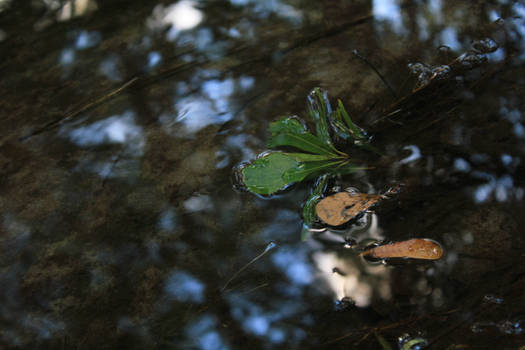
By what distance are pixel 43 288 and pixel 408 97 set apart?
4.31ft

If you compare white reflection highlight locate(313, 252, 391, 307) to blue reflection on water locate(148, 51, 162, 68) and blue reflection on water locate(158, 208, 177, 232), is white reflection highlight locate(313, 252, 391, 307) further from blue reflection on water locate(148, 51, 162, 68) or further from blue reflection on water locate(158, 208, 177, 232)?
blue reflection on water locate(148, 51, 162, 68)

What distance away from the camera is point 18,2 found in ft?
6.83

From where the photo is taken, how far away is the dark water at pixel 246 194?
3.38 ft

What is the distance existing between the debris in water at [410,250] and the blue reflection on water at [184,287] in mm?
458

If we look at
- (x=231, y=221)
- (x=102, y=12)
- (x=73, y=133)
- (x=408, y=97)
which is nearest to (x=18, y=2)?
(x=102, y=12)

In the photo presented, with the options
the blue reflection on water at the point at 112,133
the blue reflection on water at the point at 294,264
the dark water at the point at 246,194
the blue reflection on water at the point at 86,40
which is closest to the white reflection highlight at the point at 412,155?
the dark water at the point at 246,194

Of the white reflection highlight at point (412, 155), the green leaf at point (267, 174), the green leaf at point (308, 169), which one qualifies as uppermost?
the green leaf at point (267, 174)

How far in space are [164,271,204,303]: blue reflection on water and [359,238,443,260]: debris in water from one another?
0.46 metres

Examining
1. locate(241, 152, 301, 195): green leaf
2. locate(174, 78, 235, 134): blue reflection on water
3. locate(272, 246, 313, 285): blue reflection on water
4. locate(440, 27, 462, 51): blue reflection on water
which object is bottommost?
locate(272, 246, 313, 285): blue reflection on water

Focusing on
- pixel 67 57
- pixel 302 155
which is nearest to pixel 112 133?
pixel 67 57

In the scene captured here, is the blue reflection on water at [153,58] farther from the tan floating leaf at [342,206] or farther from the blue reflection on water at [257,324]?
the blue reflection on water at [257,324]

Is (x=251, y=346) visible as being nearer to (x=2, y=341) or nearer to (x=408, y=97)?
(x=2, y=341)

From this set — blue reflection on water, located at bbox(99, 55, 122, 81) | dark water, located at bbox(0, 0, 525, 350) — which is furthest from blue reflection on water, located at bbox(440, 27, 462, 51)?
blue reflection on water, located at bbox(99, 55, 122, 81)

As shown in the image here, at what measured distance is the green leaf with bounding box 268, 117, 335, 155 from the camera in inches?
50.6
